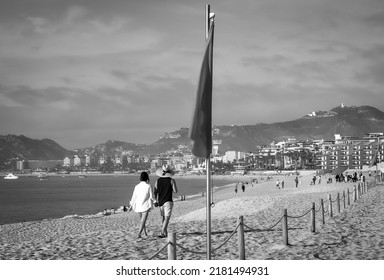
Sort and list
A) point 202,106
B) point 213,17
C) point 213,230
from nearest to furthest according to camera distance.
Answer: point 202,106, point 213,17, point 213,230

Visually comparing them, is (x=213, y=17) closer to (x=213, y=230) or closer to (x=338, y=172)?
(x=213, y=230)

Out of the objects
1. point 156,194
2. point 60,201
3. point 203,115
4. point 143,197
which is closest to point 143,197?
point 143,197

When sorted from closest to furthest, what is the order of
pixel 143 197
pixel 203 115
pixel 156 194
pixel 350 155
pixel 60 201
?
pixel 203 115 → pixel 143 197 → pixel 156 194 → pixel 60 201 → pixel 350 155

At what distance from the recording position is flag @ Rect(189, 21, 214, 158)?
5230 mm

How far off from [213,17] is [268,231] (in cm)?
642

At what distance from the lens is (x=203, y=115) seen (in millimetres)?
5250

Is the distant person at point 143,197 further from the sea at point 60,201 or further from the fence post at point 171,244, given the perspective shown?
the sea at point 60,201

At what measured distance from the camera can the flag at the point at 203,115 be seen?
5.23 m

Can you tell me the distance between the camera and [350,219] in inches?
495

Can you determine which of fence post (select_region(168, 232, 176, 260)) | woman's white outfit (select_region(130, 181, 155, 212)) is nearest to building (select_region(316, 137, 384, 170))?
woman's white outfit (select_region(130, 181, 155, 212))

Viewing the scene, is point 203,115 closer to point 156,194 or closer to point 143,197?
point 143,197

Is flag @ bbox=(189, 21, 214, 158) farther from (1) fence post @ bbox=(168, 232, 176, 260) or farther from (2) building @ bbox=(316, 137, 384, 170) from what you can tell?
(2) building @ bbox=(316, 137, 384, 170)
